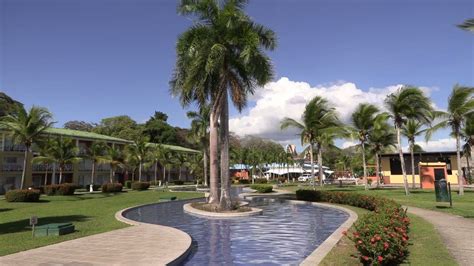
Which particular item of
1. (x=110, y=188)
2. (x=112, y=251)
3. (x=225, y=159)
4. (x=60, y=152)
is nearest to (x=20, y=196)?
(x=60, y=152)

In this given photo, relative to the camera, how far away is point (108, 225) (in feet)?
51.3

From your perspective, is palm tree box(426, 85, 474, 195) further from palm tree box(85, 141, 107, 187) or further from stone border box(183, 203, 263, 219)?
palm tree box(85, 141, 107, 187)

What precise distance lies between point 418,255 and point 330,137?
41075mm

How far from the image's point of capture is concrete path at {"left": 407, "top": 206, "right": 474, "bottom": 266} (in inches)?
356

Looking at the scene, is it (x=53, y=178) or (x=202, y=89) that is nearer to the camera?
(x=202, y=89)

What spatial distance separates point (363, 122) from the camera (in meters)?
41.0

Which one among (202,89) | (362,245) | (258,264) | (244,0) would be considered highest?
(244,0)

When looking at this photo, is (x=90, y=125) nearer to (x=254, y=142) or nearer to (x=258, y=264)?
(x=254, y=142)

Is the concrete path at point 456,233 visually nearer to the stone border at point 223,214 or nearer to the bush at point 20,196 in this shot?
the stone border at point 223,214

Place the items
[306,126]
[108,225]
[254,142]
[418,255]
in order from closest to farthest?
1. [418,255]
2. [108,225]
3. [306,126]
4. [254,142]

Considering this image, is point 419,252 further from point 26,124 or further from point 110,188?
point 110,188

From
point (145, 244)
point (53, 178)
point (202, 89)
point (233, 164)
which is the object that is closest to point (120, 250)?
point (145, 244)

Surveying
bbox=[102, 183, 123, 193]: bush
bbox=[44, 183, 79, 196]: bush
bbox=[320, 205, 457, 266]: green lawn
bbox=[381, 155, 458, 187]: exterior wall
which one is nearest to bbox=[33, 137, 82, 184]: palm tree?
bbox=[44, 183, 79, 196]: bush

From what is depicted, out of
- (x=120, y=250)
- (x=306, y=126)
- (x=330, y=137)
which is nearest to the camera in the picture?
(x=120, y=250)
